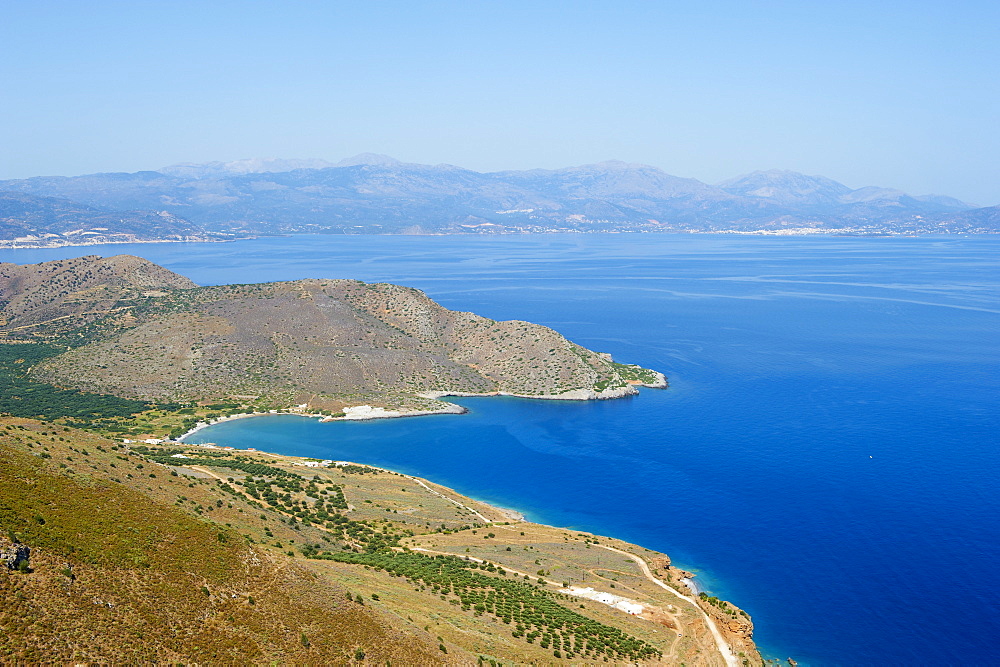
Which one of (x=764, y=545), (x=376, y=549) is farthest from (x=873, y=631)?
(x=376, y=549)

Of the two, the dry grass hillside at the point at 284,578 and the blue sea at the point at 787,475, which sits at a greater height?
the dry grass hillside at the point at 284,578

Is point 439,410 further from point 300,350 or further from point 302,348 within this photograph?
point 302,348

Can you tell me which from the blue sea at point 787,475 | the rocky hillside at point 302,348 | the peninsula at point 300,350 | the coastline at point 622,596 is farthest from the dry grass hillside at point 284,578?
the rocky hillside at point 302,348

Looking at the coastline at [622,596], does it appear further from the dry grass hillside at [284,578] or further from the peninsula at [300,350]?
the peninsula at [300,350]

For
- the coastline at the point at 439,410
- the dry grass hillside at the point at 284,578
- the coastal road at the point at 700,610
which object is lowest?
the coastline at the point at 439,410

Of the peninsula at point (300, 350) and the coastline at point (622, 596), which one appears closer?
the coastline at point (622, 596)

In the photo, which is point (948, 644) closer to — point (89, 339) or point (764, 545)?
point (764, 545)
